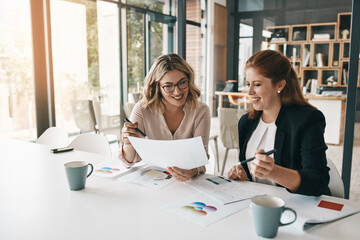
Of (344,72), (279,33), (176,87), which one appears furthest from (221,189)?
(279,33)

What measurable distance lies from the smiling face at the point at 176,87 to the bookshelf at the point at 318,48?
1580mm

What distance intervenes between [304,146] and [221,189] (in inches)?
15.7

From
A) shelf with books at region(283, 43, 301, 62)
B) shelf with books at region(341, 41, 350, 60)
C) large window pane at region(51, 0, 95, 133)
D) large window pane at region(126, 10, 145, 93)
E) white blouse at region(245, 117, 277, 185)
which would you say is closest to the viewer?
white blouse at region(245, 117, 277, 185)

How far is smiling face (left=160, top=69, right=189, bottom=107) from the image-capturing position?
1.84m

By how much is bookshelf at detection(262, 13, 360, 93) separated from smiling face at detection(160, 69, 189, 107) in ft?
5.19

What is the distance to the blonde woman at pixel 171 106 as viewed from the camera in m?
1.85

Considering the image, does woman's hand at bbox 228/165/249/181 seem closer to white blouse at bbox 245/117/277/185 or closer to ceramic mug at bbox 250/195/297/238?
white blouse at bbox 245/117/277/185

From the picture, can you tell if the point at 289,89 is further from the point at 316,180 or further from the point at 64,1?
the point at 64,1

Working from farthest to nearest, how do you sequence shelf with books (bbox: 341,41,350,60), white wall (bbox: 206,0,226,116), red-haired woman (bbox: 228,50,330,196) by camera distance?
1. white wall (bbox: 206,0,226,116)
2. shelf with books (bbox: 341,41,350,60)
3. red-haired woman (bbox: 228,50,330,196)

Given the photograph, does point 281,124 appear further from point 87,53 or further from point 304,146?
point 87,53

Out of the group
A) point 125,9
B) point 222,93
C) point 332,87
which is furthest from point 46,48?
point 332,87

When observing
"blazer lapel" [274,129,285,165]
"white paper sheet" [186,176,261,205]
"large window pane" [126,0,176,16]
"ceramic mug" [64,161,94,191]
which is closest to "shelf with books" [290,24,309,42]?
"blazer lapel" [274,129,285,165]

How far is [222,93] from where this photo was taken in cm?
359

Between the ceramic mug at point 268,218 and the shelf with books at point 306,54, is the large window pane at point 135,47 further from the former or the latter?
the ceramic mug at point 268,218
